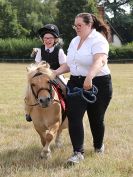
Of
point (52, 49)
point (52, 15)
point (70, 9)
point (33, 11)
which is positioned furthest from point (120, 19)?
point (52, 49)

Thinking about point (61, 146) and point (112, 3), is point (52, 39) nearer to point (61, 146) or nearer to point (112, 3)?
point (61, 146)

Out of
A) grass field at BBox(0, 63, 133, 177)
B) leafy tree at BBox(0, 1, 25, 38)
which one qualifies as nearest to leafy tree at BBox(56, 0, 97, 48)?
leafy tree at BBox(0, 1, 25, 38)

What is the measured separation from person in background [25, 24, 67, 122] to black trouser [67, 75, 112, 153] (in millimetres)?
734

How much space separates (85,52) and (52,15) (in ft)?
270

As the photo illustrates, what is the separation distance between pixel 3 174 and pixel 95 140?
5.84ft

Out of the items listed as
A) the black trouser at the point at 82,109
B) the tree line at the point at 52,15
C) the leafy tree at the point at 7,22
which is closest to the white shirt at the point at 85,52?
the black trouser at the point at 82,109

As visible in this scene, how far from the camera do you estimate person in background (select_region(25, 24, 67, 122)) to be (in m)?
7.37

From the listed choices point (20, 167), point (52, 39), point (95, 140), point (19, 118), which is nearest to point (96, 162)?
point (95, 140)

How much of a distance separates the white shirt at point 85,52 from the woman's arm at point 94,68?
0.24ft

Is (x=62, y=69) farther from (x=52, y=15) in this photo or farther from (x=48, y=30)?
(x=52, y=15)

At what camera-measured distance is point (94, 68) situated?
611cm

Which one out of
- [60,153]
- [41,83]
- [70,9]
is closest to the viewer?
[41,83]

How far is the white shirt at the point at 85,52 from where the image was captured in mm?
6340

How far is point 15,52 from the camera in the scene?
55.6 metres
